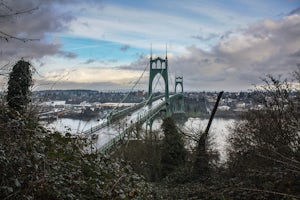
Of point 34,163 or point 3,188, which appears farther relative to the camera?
point 34,163

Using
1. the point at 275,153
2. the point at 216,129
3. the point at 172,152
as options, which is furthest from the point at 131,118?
the point at 275,153

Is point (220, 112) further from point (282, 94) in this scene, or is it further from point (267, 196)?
point (267, 196)

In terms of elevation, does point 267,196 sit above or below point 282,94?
below

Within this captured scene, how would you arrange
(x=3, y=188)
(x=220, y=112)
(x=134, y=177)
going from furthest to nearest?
(x=220, y=112) → (x=134, y=177) → (x=3, y=188)

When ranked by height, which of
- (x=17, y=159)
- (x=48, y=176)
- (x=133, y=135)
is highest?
(x=17, y=159)

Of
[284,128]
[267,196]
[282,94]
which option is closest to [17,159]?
[267,196]

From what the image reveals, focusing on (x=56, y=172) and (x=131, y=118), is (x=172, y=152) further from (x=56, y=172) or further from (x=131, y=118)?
(x=56, y=172)
